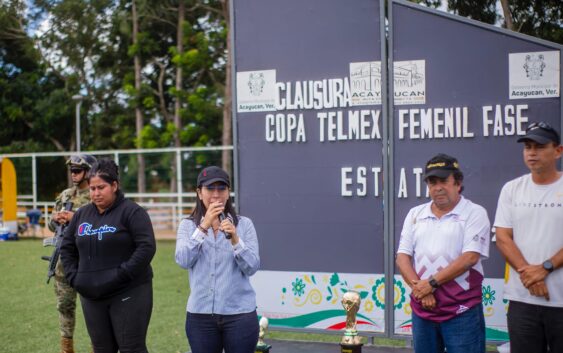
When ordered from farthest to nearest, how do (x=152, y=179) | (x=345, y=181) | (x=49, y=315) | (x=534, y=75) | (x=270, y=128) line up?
(x=152, y=179) < (x=49, y=315) < (x=270, y=128) < (x=345, y=181) < (x=534, y=75)

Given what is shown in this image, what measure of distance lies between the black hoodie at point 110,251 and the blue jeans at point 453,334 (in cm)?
182

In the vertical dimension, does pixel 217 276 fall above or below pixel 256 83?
below

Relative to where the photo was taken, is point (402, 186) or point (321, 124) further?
point (321, 124)

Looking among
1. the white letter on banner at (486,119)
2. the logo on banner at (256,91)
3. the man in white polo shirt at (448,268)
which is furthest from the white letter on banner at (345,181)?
the man in white polo shirt at (448,268)

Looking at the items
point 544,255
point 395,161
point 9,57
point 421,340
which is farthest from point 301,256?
point 9,57

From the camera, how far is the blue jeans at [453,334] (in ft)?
13.7

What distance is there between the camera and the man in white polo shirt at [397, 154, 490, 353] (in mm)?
4191

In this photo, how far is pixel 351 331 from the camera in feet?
15.3

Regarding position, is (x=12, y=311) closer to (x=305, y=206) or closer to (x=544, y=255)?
(x=305, y=206)

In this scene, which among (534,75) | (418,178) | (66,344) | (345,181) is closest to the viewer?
(534,75)

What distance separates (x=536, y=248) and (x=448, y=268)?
1.70 feet

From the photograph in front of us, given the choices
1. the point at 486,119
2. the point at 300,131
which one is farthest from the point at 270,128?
the point at 486,119

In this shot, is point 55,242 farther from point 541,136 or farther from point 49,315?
point 541,136

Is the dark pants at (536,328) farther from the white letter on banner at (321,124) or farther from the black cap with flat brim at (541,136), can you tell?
the white letter on banner at (321,124)
